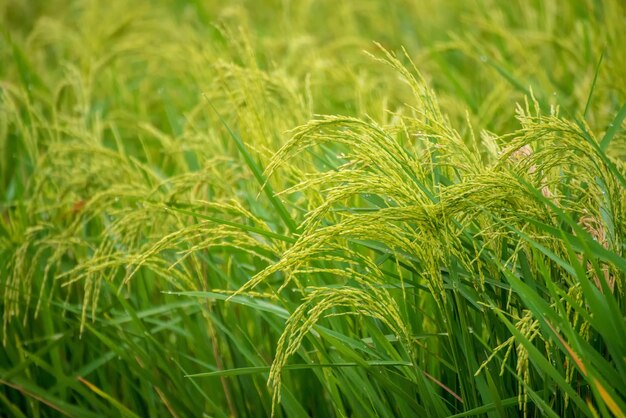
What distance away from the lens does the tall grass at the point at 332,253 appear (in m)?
1.40

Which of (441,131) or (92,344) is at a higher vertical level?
(441,131)

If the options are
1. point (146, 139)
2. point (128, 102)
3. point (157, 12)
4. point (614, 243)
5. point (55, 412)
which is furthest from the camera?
point (157, 12)

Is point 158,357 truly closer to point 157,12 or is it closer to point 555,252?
point 555,252

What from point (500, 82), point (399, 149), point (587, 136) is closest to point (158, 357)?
point (399, 149)

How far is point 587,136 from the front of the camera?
143cm

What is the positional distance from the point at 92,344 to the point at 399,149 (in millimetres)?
1129

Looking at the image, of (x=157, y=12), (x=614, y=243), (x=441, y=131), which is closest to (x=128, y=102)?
(x=157, y=12)

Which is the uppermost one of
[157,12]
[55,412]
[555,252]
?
[157,12]

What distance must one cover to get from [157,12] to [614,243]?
4.06 metres

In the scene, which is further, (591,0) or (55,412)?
(591,0)

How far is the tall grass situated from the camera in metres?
1.40

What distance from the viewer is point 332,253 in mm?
1772

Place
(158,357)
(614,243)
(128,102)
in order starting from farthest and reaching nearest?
(128,102), (158,357), (614,243)

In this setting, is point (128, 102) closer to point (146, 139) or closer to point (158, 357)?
point (146, 139)
